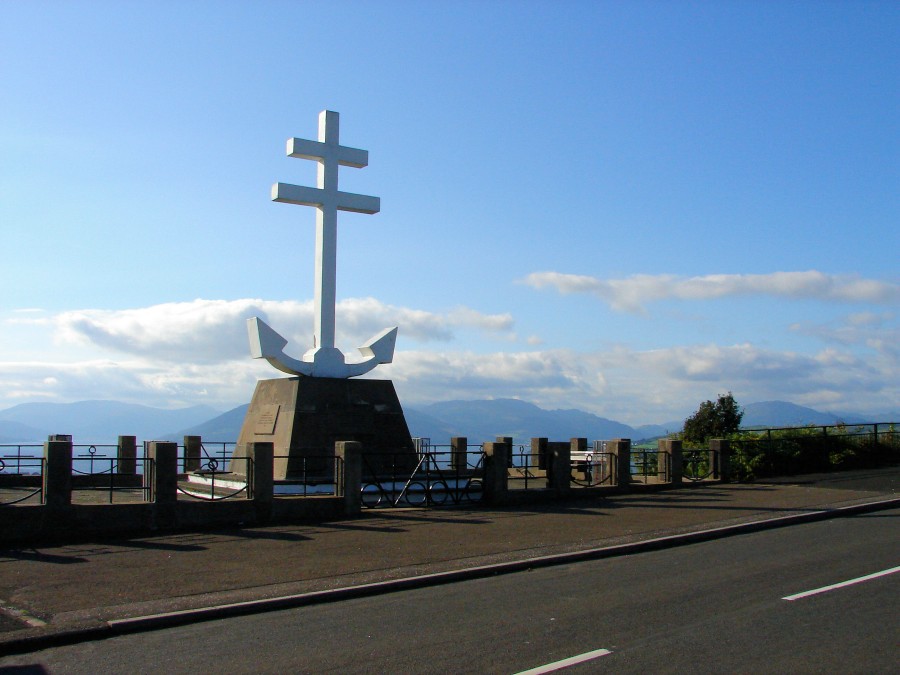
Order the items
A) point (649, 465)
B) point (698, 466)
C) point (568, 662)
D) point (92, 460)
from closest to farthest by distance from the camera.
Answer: point (568, 662)
point (92, 460)
point (649, 465)
point (698, 466)

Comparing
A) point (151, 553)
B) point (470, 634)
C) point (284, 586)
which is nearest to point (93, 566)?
point (151, 553)

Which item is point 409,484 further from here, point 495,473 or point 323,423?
point 323,423

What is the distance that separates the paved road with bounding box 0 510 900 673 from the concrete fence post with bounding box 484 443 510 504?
6984 millimetres

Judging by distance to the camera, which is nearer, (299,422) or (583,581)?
(583,581)

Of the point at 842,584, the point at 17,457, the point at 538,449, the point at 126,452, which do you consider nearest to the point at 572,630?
the point at 842,584

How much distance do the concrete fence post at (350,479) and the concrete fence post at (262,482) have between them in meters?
1.42

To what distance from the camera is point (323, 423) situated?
18.4m

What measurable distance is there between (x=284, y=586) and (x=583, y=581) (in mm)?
3419

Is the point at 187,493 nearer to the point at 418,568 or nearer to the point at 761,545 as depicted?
the point at 418,568

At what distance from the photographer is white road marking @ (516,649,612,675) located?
6105 mm

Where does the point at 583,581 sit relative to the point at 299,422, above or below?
below

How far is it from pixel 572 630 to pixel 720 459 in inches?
642

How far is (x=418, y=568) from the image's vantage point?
33.9ft

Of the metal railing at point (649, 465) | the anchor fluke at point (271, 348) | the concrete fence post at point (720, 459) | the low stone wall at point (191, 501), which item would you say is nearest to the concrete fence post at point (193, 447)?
the low stone wall at point (191, 501)
